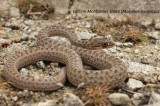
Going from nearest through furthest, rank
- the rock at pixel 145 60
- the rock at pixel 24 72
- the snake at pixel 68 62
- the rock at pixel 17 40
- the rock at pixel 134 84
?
the snake at pixel 68 62 → the rock at pixel 134 84 → the rock at pixel 24 72 → the rock at pixel 145 60 → the rock at pixel 17 40

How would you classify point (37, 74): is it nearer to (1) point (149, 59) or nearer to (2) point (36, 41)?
(2) point (36, 41)

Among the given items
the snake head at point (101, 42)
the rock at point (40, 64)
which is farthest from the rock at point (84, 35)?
the rock at point (40, 64)

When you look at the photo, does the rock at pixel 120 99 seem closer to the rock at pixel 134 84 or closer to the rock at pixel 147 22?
the rock at pixel 134 84

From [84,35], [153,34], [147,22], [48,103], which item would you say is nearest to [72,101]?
[48,103]

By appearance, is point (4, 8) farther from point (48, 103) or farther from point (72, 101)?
point (72, 101)

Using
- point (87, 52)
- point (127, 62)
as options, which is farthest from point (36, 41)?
point (127, 62)

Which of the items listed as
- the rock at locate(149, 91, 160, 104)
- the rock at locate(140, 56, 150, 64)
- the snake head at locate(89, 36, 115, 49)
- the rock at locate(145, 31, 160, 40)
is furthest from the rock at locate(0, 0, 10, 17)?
the rock at locate(149, 91, 160, 104)
